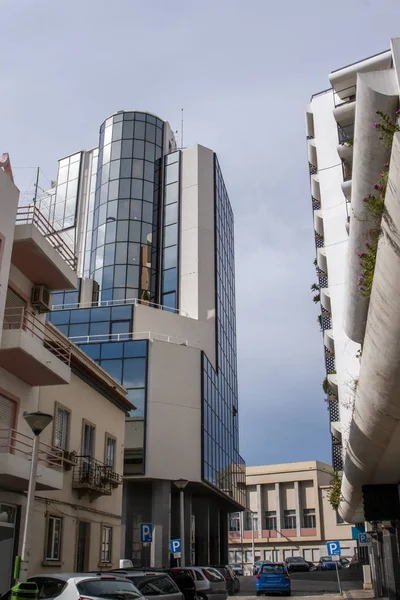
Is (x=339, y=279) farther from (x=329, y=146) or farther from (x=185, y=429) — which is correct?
(x=185, y=429)

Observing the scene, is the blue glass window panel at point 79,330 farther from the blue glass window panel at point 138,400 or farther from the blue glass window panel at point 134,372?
the blue glass window panel at point 138,400

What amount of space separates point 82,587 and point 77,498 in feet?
37.9

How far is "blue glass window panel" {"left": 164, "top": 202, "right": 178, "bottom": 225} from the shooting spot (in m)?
53.9

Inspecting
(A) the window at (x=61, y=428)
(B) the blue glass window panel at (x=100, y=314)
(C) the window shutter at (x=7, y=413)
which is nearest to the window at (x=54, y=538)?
(A) the window at (x=61, y=428)

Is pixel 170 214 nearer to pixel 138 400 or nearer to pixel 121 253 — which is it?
pixel 121 253

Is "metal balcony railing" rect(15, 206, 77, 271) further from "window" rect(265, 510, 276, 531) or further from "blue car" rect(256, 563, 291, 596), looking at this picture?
"window" rect(265, 510, 276, 531)

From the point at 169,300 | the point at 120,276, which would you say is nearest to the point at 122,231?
the point at 120,276

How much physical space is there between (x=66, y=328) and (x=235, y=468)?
18.3m

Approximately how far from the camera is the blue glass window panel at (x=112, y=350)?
4103cm

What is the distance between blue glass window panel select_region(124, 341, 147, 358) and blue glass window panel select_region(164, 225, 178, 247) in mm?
14287

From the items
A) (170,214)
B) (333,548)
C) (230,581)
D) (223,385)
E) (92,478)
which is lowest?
(230,581)

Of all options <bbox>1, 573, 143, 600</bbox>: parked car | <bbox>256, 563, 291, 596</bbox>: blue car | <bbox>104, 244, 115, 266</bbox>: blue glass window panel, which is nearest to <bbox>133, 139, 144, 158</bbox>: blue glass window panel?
<bbox>104, 244, 115, 266</bbox>: blue glass window panel

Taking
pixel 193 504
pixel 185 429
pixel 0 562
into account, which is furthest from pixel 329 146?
pixel 0 562

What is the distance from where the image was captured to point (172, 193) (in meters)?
55.1
